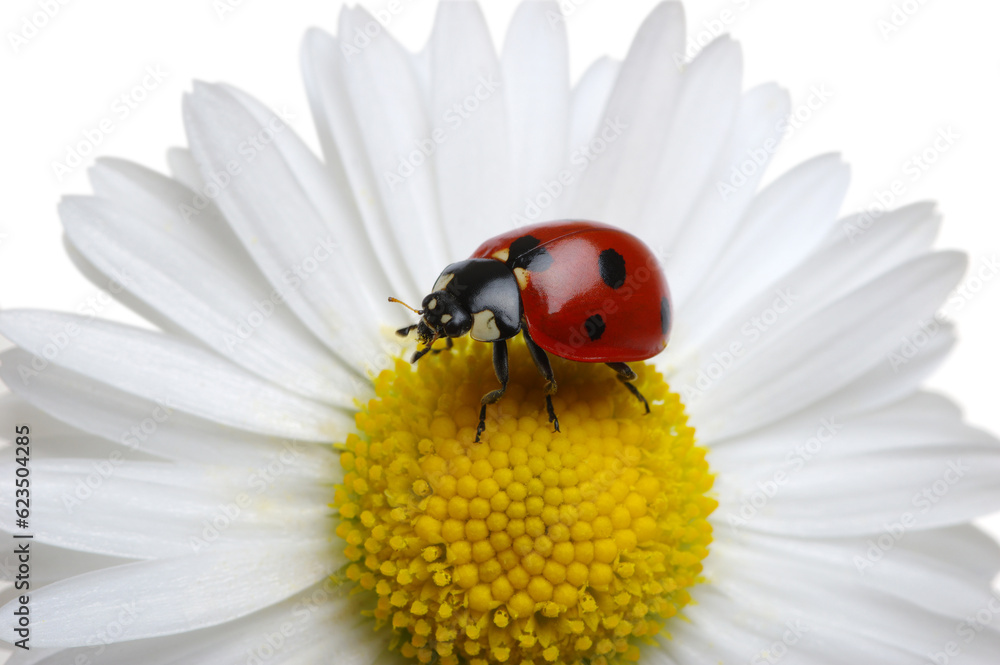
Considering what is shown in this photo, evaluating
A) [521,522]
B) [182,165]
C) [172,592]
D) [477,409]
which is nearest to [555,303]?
[477,409]

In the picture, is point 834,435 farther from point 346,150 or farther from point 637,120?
point 346,150

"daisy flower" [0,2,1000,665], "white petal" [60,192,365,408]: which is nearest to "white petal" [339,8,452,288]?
"daisy flower" [0,2,1000,665]

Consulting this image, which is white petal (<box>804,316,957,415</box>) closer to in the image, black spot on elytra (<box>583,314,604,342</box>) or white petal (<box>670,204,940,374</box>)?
white petal (<box>670,204,940,374</box>)

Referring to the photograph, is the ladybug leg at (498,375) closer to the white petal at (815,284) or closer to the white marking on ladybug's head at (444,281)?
the white marking on ladybug's head at (444,281)

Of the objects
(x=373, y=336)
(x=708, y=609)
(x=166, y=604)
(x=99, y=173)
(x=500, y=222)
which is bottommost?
(x=708, y=609)

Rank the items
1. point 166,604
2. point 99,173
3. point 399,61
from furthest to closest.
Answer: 1. point 399,61
2. point 99,173
3. point 166,604

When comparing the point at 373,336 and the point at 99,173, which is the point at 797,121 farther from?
the point at 99,173

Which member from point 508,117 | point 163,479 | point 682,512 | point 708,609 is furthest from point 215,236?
point 708,609
